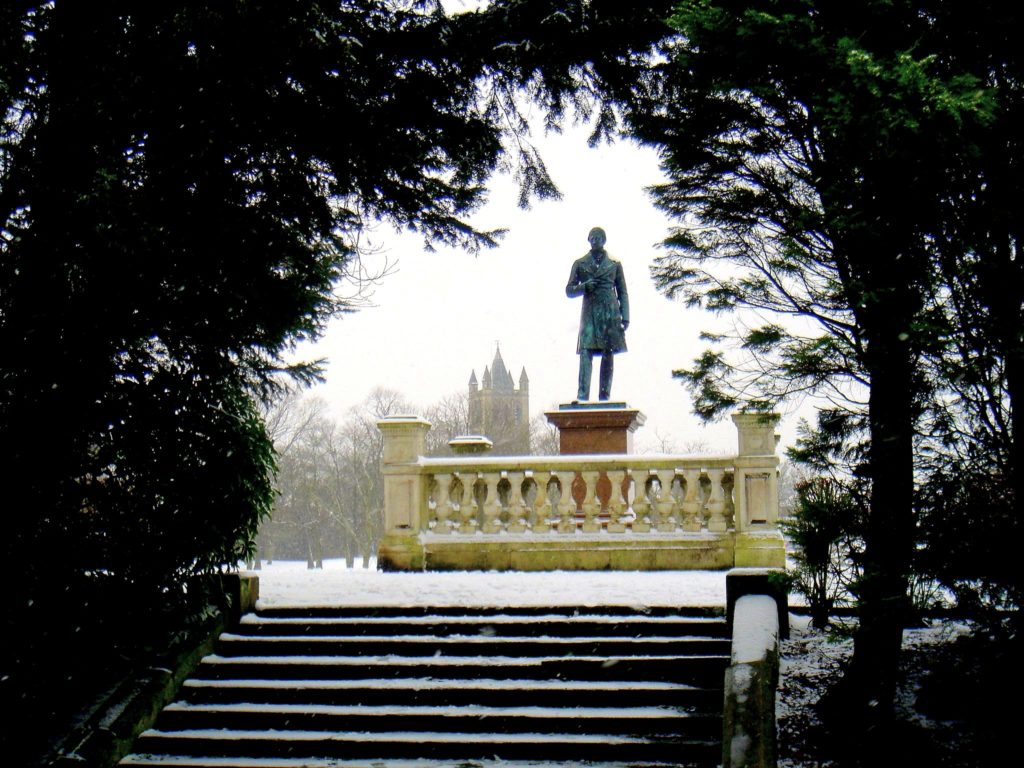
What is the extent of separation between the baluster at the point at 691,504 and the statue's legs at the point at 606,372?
7.05 feet

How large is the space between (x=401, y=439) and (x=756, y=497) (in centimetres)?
464

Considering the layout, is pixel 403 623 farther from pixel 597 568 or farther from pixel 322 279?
pixel 597 568

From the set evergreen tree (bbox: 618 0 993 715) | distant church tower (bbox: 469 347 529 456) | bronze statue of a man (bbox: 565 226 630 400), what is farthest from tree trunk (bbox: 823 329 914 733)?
distant church tower (bbox: 469 347 529 456)

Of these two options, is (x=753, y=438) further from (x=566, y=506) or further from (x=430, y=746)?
(x=430, y=746)

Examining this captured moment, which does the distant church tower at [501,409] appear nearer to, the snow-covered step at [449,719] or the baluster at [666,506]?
the baluster at [666,506]

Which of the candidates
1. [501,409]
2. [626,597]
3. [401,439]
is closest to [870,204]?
[626,597]

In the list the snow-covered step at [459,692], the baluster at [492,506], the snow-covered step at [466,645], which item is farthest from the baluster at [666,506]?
the snow-covered step at [459,692]

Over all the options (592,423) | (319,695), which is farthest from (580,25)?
(592,423)

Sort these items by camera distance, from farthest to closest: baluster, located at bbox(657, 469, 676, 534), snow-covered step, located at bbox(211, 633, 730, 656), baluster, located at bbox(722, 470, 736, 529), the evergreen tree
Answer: baluster, located at bbox(722, 470, 736, 529) < baluster, located at bbox(657, 469, 676, 534) < snow-covered step, located at bbox(211, 633, 730, 656) < the evergreen tree

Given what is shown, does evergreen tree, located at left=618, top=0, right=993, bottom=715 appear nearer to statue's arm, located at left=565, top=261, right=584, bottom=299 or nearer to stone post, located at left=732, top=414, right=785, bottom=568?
stone post, located at left=732, top=414, right=785, bottom=568

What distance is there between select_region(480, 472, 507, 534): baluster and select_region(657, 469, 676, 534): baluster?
2.03 m

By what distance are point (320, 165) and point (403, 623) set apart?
13.2 feet

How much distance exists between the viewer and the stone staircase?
6.14m

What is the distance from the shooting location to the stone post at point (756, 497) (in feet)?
36.6
